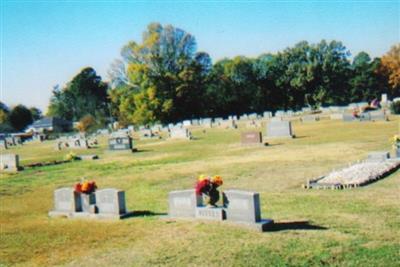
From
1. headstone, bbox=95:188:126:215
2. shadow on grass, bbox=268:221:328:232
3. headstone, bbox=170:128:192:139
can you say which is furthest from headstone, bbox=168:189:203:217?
headstone, bbox=170:128:192:139

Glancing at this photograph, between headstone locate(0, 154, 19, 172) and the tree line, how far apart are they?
131ft

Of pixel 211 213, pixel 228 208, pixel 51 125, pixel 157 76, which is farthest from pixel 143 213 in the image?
pixel 51 125

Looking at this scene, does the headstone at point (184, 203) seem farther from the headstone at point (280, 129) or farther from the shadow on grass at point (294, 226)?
the headstone at point (280, 129)

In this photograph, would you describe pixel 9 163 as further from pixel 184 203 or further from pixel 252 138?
pixel 184 203

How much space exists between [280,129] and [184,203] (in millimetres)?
26404

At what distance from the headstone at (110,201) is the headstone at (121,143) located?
1024 inches

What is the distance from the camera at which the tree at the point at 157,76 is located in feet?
248

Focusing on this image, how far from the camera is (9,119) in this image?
142 meters

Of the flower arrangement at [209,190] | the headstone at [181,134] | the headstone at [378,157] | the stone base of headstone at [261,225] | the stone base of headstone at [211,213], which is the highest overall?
the headstone at [181,134]

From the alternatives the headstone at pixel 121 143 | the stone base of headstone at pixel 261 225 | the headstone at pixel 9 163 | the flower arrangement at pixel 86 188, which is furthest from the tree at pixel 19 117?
the stone base of headstone at pixel 261 225

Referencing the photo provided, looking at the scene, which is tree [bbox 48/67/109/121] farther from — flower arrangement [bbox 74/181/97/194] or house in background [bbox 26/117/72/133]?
flower arrangement [bbox 74/181/97/194]

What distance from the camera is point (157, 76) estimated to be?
253 ft

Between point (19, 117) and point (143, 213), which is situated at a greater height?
point (19, 117)

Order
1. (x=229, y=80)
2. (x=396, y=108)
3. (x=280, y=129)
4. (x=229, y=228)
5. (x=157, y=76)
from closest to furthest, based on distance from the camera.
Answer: (x=229, y=228) → (x=280, y=129) → (x=396, y=108) → (x=157, y=76) → (x=229, y=80)
